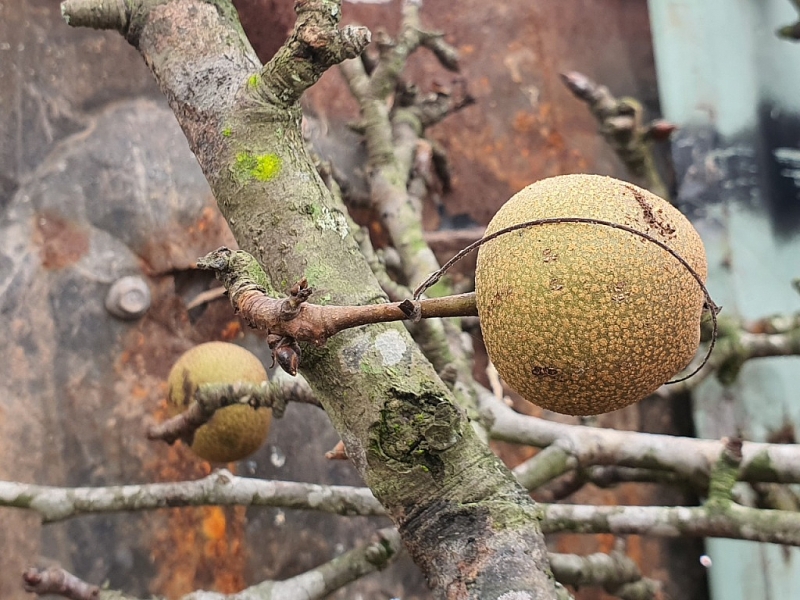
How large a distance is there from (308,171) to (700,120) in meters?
1.39

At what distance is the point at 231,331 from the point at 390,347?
94cm

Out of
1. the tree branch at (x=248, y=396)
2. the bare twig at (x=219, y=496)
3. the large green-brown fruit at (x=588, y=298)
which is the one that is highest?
the large green-brown fruit at (x=588, y=298)

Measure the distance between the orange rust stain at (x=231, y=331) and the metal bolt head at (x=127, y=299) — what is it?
0.18m

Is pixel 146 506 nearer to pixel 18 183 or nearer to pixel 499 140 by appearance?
pixel 18 183

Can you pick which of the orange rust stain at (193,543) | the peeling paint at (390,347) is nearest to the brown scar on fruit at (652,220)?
the peeling paint at (390,347)

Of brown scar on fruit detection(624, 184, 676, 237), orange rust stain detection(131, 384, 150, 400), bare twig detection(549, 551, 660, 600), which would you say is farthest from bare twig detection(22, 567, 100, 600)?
brown scar on fruit detection(624, 184, 676, 237)

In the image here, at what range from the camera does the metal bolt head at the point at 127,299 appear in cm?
141

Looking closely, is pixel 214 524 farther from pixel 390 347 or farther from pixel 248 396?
pixel 390 347

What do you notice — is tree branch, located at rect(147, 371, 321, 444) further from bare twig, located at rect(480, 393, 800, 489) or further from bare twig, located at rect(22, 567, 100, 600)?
bare twig, located at rect(480, 393, 800, 489)

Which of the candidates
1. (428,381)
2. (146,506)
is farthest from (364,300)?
(146,506)

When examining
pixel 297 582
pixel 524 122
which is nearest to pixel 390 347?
pixel 297 582

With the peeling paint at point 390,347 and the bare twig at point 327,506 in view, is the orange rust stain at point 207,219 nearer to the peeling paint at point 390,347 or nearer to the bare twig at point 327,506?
the bare twig at point 327,506

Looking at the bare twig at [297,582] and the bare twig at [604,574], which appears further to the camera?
the bare twig at [604,574]

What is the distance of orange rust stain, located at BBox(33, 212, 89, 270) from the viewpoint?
1.36 m
